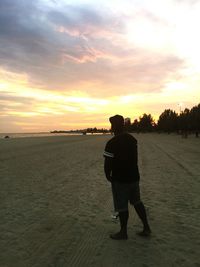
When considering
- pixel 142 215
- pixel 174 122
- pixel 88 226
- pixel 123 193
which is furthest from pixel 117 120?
pixel 174 122

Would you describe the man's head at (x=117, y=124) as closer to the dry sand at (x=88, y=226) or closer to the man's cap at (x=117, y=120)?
the man's cap at (x=117, y=120)

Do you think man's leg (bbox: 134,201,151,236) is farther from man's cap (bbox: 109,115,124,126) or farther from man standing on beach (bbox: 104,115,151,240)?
man's cap (bbox: 109,115,124,126)

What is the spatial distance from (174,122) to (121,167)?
436ft

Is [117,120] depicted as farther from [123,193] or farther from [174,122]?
[174,122]

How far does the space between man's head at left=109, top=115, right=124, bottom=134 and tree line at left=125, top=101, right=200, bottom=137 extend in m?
76.5

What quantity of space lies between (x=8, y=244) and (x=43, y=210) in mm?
2300

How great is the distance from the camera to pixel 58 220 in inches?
274

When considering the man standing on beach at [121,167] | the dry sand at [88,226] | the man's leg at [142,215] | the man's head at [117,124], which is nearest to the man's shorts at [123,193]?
the man standing on beach at [121,167]

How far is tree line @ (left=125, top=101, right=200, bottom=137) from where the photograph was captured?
96.8 metres

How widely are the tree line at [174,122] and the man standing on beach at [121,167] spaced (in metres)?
76.5

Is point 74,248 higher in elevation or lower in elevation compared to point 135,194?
lower

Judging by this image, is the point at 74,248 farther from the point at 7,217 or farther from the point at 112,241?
the point at 7,217

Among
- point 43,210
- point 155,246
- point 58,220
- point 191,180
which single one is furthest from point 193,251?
point 191,180

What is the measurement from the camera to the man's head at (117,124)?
564 cm
